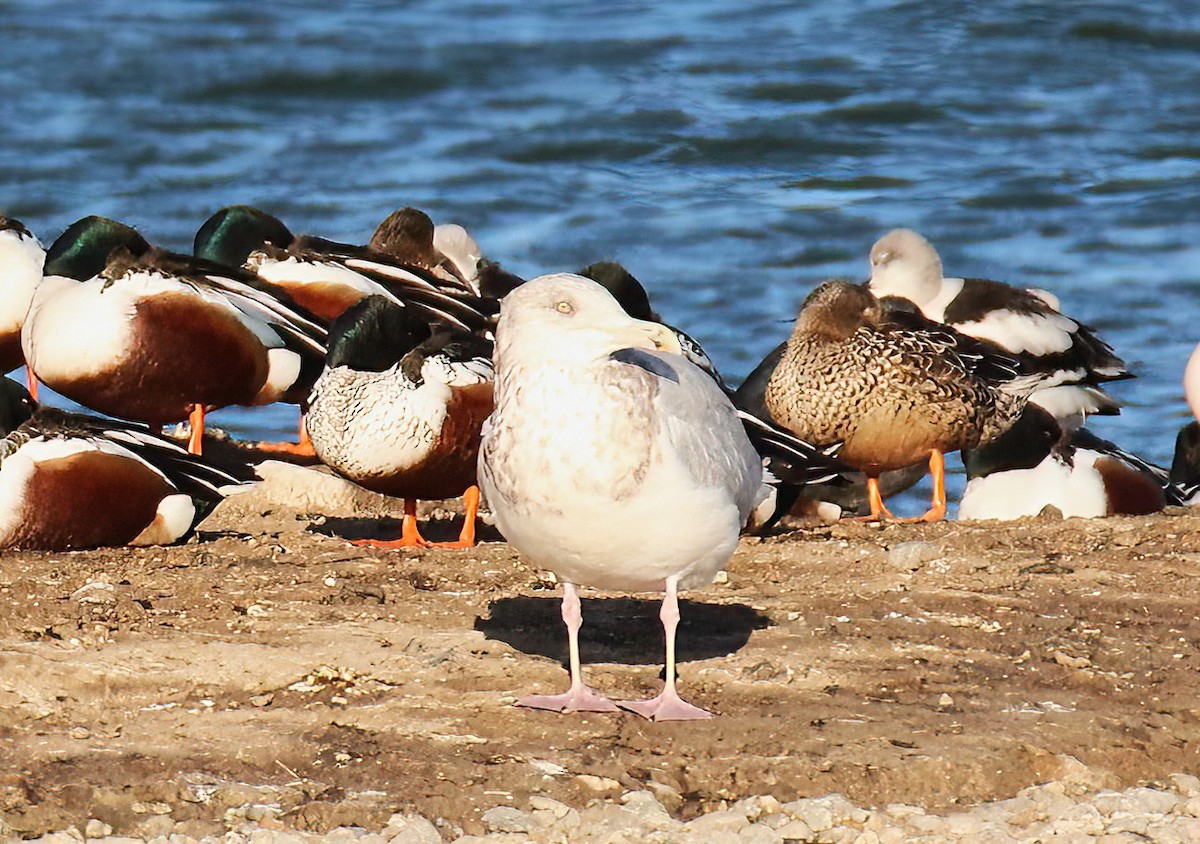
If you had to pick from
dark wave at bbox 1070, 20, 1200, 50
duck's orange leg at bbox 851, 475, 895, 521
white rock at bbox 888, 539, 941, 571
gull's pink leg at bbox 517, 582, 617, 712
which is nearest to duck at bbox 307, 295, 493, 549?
white rock at bbox 888, 539, 941, 571

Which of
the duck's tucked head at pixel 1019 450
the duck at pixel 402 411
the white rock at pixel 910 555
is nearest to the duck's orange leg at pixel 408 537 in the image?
the duck at pixel 402 411

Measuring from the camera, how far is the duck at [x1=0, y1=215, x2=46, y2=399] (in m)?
9.58

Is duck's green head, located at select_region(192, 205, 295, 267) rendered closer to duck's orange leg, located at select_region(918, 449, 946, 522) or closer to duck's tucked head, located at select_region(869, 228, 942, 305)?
duck's tucked head, located at select_region(869, 228, 942, 305)

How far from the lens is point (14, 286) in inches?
378

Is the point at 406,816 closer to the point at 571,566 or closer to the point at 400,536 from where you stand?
the point at 571,566

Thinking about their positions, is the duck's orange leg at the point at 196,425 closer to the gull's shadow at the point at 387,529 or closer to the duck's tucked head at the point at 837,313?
the gull's shadow at the point at 387,529

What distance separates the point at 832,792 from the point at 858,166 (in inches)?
521

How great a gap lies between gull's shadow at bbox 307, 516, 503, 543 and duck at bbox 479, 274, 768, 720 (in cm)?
296

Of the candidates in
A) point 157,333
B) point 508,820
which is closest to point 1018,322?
point 157,333

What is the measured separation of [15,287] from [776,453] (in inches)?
168

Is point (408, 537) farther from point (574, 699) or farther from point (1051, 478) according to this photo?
point (1051, 478)

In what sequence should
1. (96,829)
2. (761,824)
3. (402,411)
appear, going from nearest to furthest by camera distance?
1. (96,829)
2. (761,824)
3. (402,411)

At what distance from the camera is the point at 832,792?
438cm

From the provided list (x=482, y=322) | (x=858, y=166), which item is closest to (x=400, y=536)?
(x=482, y=322)
